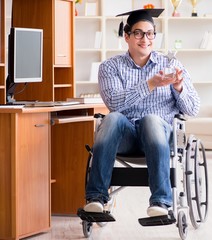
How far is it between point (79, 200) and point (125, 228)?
0.48m

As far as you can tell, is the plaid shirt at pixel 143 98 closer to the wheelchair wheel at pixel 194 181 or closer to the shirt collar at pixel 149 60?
the shirt collar at pixel 149 60

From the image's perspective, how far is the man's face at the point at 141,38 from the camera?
4.03 metres

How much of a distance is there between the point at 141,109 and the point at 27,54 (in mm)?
921

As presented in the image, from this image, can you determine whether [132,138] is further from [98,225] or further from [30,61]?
[30,61]

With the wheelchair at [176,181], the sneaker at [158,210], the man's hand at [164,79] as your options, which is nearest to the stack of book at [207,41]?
the wheelchair at [176,181]

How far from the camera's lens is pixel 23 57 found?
4488mm

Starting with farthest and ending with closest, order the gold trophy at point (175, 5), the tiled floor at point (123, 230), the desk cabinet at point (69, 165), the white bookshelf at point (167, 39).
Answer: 1. the white bookshelf at point (167, 39)
2. the gold trophy at point (175, 5)
3. the desk cabinet at point (69, 165)
4. the tiled floor at point (123, 230)

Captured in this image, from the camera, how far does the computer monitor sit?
438 cm

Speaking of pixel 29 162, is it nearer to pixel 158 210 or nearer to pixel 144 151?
pixel 144 151

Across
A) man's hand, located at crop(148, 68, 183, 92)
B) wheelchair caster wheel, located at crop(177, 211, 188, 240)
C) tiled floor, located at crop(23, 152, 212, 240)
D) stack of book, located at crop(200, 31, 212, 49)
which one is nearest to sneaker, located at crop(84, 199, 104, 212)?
tiled floor, located at crop(23, 152, 212, 240)

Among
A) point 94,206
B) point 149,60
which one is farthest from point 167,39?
point 94,206

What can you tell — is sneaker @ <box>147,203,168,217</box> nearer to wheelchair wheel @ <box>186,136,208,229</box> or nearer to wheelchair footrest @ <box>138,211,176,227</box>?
wheelchair footrest @ <box>138,211,176,227</box>

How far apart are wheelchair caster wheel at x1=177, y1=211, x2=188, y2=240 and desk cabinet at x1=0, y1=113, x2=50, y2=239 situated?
75 cm

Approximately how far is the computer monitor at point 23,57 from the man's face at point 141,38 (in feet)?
2.42
